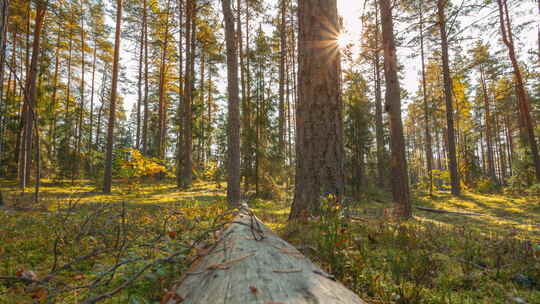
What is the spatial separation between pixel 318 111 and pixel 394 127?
3.59 m

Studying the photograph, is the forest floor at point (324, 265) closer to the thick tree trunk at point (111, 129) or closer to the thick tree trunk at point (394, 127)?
the thick tree trunk at point (394, 127)

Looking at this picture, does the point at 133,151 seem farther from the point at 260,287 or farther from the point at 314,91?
the point at 260,287

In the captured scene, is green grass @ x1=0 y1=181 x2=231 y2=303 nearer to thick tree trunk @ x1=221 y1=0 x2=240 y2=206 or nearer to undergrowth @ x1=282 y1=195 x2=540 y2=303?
undergrowth @ x1=282 y1=195 x2=540 y2=303

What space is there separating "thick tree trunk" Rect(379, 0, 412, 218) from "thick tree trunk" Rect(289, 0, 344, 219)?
3.05 metres

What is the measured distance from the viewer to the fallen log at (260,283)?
91cm

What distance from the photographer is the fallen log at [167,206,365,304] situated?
2.97ft

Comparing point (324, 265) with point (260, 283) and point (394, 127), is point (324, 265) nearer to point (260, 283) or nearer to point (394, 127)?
point (260, 283)

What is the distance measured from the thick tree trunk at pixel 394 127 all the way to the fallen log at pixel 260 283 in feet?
19.3

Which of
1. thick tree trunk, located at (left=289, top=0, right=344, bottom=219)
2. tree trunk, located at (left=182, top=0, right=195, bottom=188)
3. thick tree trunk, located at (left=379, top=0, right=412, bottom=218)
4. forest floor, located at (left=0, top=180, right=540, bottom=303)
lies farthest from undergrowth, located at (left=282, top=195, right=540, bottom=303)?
tree trunk, located at (left=182, top=0, right=195, bottom=188)

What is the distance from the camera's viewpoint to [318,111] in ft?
13.8

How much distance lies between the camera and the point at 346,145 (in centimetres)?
1123

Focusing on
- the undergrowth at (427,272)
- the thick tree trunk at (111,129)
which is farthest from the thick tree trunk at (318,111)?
the thick tree trunk at (111,129)

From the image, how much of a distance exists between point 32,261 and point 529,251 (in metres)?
5.32

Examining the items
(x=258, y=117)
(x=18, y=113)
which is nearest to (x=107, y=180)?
(x=258, y=117)
